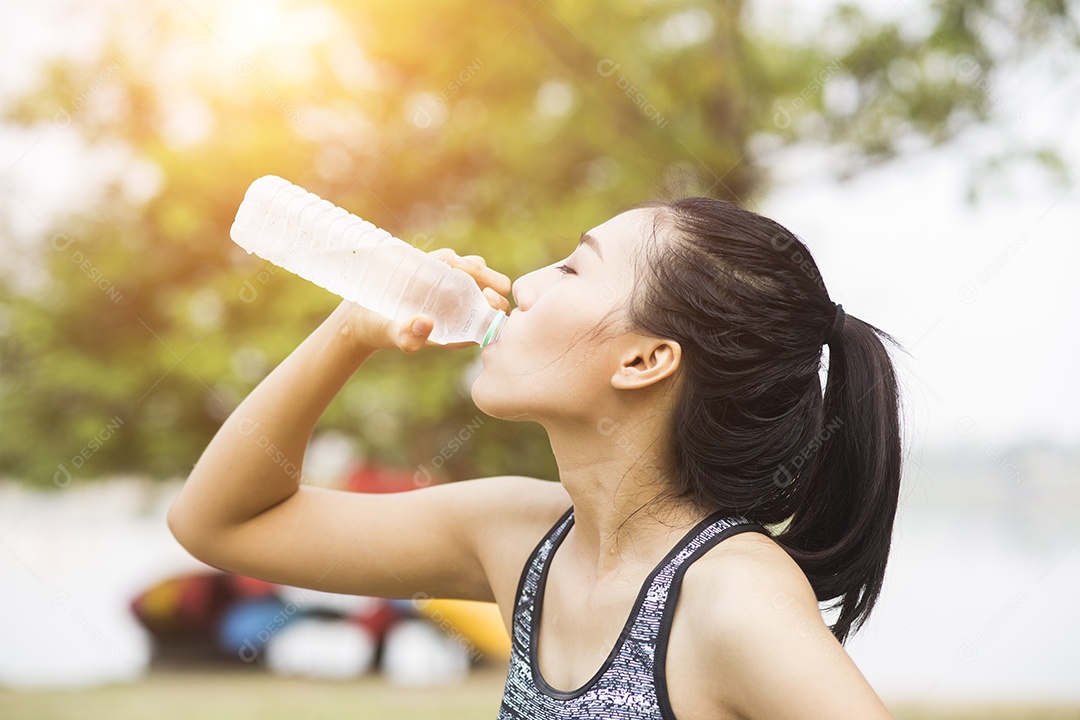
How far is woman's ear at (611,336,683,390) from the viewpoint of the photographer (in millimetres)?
1751

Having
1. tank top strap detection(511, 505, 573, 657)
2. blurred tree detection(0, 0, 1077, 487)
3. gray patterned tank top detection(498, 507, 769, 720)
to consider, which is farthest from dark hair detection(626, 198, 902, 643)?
blurred tree detection(0, 0, 1077, 487)

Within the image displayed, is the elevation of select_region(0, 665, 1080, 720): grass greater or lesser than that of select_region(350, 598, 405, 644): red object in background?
lesser

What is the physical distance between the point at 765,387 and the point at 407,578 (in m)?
0.82

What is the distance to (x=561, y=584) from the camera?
1829 millimetres

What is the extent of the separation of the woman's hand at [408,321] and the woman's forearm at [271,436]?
2cm

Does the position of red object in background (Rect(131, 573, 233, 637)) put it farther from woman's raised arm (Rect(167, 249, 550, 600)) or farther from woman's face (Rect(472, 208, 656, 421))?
woman's face (Rect(472, 208, 656, 421))

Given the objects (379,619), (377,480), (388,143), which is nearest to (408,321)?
(388,143)

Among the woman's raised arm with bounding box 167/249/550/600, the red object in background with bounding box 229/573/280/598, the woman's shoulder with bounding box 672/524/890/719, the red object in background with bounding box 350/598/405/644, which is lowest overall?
the woman's shoulder with bounding box 672/524/890/719

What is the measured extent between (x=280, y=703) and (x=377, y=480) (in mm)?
2250

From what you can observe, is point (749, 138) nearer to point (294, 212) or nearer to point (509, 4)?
point (509, 4)

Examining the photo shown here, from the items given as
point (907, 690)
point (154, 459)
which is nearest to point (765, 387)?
point (907, 690)

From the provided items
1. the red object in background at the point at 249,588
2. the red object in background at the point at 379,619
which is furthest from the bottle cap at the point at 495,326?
the red object in background at the point at 249,588

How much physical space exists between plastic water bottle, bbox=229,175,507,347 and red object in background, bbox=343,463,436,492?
6346 millimetres

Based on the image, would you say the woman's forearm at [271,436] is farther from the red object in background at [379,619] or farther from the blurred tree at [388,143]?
the red object in background at [379,619]
